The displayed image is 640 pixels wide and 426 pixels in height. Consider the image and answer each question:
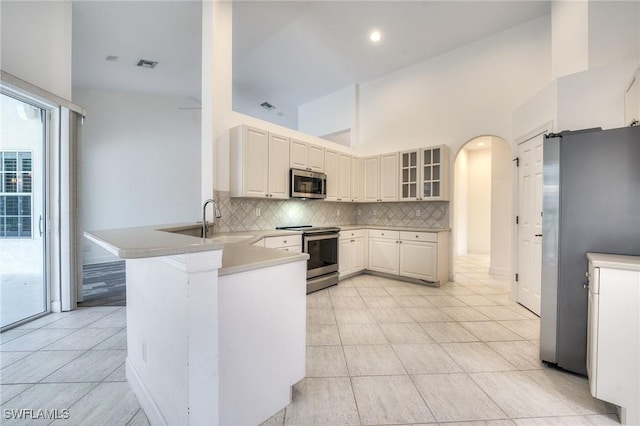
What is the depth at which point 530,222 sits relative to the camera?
3.05 metres

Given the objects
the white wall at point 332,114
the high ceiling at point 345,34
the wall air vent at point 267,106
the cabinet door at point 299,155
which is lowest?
the cabinet door at point 299,155

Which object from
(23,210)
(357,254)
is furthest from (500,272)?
(23,210)

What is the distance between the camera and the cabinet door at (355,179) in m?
5.05

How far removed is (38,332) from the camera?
8.23 feet

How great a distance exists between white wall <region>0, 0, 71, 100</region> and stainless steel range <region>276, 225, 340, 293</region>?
3.21 meters

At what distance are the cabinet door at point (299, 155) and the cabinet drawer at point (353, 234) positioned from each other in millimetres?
1267

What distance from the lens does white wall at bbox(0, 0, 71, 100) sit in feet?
8.34

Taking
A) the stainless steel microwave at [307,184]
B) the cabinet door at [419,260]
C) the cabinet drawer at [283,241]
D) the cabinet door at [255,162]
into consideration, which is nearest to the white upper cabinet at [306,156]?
the stainless steel microwave at [307,184]

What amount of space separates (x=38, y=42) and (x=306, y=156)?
323 cm

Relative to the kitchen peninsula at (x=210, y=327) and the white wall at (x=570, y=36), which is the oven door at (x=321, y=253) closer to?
the kitchen peninsula at (x=210, y=327)

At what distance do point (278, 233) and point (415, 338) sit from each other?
196cm

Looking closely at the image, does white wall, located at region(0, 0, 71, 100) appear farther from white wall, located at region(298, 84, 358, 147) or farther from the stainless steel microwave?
white wall, located at region(298, 84, 358, 147)

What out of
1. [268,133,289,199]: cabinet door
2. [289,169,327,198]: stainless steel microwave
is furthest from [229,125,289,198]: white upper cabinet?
[289,169,327,198]: stainless steel microwave

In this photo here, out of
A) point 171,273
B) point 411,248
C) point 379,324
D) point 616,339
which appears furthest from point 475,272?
point 171,273
